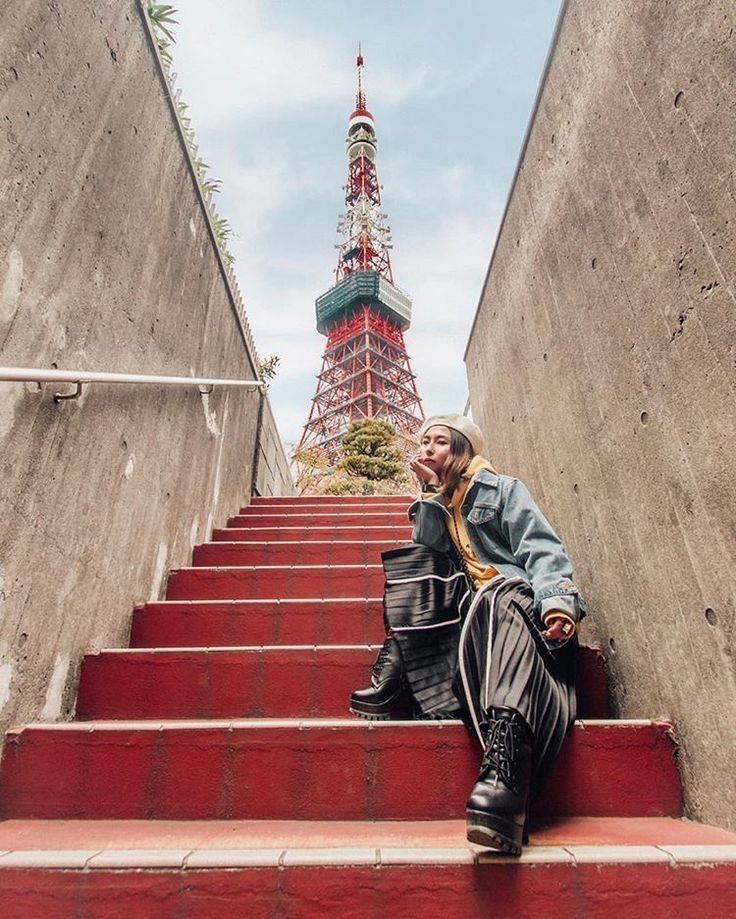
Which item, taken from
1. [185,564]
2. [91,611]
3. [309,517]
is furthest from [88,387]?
[309,517]

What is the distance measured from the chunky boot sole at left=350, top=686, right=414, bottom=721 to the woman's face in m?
0.67

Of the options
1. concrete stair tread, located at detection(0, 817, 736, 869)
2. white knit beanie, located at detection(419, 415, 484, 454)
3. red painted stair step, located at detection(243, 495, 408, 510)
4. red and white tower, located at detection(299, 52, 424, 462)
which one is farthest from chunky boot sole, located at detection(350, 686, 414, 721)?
red and white tower, located at detection(299, 52, 424, 462)

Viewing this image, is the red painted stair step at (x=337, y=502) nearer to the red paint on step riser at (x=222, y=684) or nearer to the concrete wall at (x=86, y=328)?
the concrete wall at (x=86, y=328)

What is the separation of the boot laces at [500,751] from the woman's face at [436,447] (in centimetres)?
81

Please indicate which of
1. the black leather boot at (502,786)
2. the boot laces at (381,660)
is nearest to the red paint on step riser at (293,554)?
the boot laces at (381,660)

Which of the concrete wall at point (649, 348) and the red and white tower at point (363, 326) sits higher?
the red and white tower at point (363, 326)

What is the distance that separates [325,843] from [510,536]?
2.73 ft

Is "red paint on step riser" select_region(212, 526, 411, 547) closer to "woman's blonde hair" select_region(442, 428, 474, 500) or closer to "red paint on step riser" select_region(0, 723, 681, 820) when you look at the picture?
"woman's blonde hair" select_region(442, 428, 474, 500)

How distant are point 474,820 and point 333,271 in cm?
3146

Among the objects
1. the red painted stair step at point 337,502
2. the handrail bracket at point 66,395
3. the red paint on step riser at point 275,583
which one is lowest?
the red paint on step riser at point 275,583

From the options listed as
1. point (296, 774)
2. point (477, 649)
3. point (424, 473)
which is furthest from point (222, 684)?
point (424, 473)

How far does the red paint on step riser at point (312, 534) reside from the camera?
2926mm

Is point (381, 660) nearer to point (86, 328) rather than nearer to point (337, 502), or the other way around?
point (86, 328)

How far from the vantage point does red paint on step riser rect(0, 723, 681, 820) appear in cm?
108
